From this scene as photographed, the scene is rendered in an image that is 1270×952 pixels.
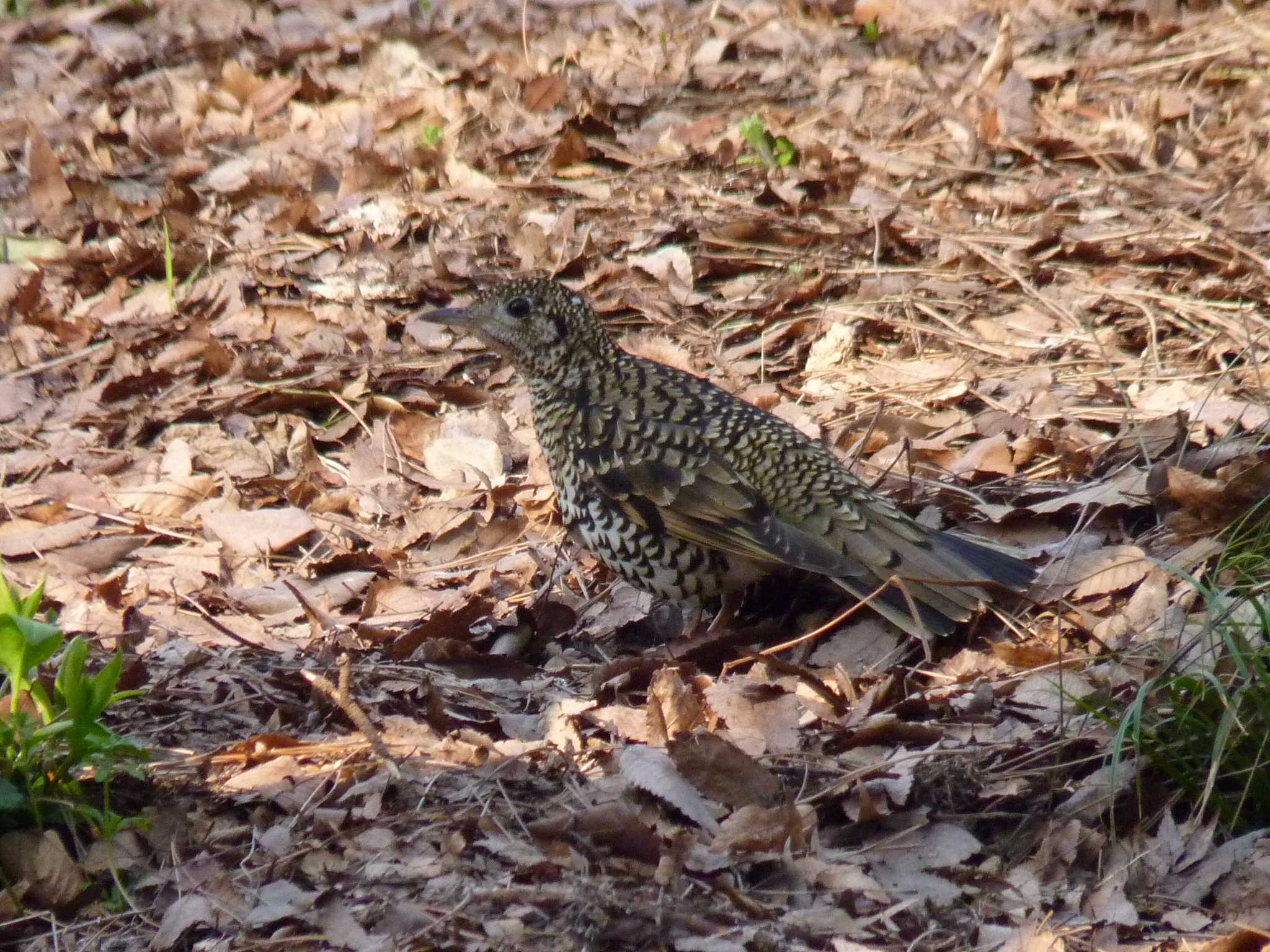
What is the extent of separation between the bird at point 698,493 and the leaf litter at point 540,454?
0.70ft

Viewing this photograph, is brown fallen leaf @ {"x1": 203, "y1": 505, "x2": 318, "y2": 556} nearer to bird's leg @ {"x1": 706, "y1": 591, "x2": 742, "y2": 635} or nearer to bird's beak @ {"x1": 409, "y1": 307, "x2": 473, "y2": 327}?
bird's beak @ {"x1": 409, "y1": 307, "x2": 473, "y2": 327}

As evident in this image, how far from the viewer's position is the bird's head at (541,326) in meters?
5.14

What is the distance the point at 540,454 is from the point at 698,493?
4.66 ft

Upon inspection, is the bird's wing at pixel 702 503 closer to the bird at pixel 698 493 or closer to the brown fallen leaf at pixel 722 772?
the bird at pixel 698 493

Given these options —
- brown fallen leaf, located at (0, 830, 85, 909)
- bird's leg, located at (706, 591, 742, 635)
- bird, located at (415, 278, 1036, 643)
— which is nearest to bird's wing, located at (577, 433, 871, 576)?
bird, located at (415, 278, 1036, 643)

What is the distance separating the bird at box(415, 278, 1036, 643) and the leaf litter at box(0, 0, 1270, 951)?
0.70ft

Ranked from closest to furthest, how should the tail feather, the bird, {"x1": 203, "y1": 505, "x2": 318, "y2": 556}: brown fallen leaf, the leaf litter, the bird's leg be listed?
the leaf litter
the tail feather
the bird
the bird's leg
{"x1": 203, "y1": 505, "x2": 318, "y2": 556}: brown fallen leaf

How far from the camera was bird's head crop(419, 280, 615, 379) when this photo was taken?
16.9 ft

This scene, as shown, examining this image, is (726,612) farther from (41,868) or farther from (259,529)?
(41,868)

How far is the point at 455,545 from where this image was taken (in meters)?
5.55

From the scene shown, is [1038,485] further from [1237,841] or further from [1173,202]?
[1173,202]

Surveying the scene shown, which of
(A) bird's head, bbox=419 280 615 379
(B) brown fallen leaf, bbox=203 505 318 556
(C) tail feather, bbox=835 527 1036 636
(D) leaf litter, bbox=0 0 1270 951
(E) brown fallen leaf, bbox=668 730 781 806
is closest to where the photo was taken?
(D) leaf litter, bbox=0 0 1270 951

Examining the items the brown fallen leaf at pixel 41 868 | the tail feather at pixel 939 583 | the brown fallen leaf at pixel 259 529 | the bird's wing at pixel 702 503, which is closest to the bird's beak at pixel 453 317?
the bird's wing at pixel 702 503

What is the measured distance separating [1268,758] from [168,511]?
13.9 ft
